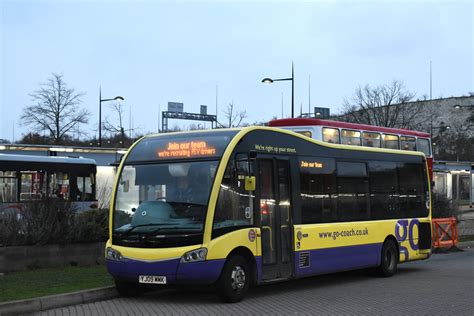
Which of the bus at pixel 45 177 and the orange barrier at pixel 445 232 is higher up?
the bus at pixel 45 177

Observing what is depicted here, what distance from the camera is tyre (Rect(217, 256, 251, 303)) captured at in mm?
9734

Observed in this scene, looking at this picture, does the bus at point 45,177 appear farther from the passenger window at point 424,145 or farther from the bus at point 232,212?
the passenger window at point 424,145

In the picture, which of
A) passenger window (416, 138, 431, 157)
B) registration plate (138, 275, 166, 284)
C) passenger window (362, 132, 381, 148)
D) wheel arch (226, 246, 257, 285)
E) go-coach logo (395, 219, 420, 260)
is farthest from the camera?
passenger window (416, 138, 431, 157)

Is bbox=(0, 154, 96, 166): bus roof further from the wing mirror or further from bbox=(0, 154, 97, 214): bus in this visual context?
the wing mirror

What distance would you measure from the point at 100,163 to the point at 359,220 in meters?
23.1

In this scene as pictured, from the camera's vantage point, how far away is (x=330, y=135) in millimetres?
19562

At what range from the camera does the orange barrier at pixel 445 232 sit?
65.4 ft

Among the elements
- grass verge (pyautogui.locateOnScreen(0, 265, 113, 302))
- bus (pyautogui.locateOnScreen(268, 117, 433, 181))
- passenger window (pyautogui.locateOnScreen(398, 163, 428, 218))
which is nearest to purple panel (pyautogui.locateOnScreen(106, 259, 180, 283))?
grass verge (pyautogui.locateOnScreen(0, 265, 113, 302))

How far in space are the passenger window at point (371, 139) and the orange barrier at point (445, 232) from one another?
12.3 ft

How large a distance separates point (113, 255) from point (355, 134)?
1297 cm

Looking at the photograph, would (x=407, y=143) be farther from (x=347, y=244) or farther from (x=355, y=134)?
(x=347, y=244)

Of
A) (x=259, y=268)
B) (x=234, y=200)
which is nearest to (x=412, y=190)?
(x=259, y=268)

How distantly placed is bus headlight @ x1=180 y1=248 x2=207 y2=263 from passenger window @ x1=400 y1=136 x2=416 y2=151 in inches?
645

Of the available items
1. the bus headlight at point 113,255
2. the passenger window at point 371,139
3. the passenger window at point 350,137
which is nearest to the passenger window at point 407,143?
the passenger window at point 371,139
